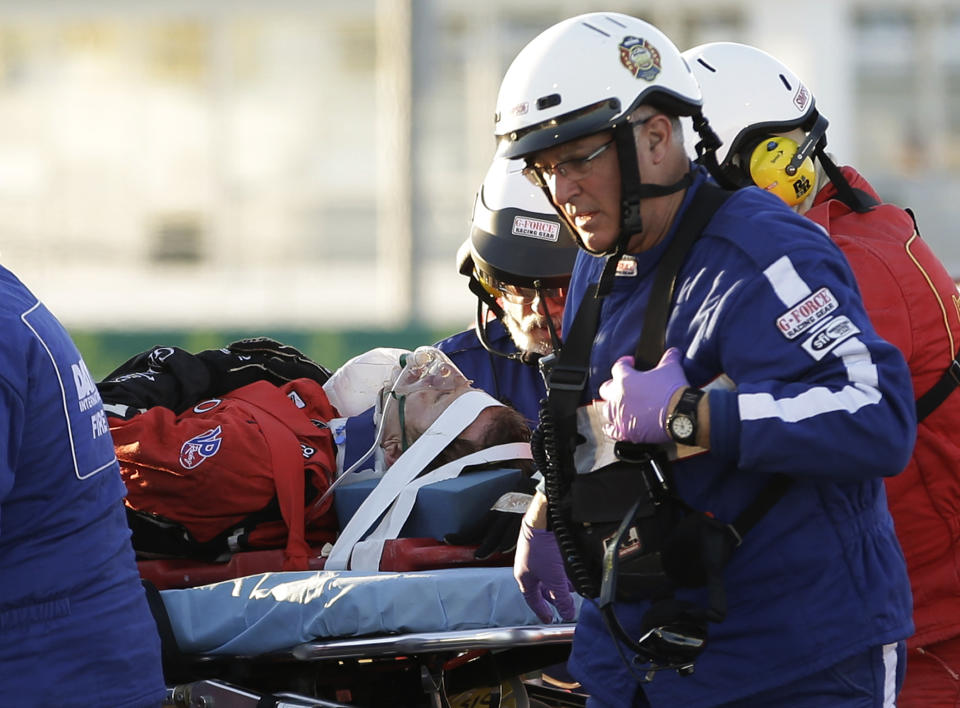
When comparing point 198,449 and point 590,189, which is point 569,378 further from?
point 198,449

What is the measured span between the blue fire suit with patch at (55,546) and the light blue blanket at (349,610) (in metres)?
0.41

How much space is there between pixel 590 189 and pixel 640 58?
29 centimetres

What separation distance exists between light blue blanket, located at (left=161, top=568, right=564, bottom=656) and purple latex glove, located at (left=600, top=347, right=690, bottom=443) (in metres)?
1.06

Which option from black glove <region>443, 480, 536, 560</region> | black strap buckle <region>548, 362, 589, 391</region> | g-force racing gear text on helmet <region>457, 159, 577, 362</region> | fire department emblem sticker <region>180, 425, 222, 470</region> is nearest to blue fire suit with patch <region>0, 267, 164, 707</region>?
fire department emblem sticker <region>180, 425, 222, 470</region>

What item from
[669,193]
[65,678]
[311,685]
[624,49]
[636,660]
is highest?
[624,49]

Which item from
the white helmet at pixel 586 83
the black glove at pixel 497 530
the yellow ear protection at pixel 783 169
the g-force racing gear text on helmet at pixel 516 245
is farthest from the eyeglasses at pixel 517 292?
the white helmet at pixel 586 83

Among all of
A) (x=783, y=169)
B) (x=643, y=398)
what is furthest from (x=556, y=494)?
(x=783, y=169)

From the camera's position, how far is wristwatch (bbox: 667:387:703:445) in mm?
2686

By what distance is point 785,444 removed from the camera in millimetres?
2617

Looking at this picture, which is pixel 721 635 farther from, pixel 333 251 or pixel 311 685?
pixel 333 251

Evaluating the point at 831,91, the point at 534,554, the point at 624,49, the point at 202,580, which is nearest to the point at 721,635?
the point at 534,554

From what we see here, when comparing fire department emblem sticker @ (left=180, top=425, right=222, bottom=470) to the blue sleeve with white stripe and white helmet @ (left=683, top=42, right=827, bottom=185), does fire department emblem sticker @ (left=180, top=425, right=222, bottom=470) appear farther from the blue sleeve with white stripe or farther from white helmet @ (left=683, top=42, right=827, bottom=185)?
the blue sleeve with white stripe

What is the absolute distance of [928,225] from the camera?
63.8 feet

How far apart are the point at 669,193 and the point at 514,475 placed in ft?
5.06
